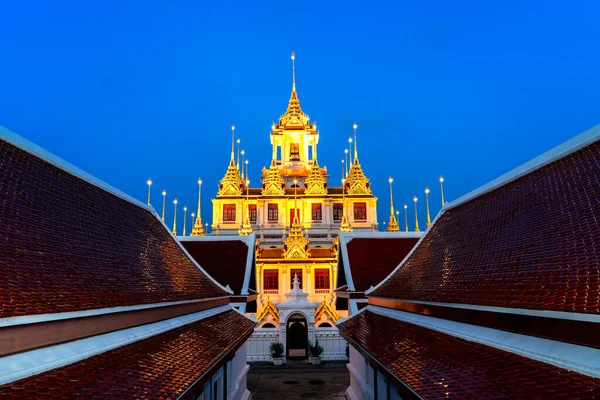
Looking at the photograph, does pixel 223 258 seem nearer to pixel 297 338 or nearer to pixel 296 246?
pixel 297 338

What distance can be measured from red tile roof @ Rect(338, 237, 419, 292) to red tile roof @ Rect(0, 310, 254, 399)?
49.7 feet

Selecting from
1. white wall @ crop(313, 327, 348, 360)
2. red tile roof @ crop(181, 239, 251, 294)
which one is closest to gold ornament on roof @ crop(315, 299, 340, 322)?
white wall @ crop(313, 327, 348, 360)

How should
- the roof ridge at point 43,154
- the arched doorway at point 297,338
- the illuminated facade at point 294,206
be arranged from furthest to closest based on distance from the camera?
the illuminated facade at point 294,206
the arched doorway at point 297,338
the roof ridge at point 43,154

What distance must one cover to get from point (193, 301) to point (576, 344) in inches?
367

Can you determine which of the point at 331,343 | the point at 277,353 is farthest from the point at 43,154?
the point at 331,343

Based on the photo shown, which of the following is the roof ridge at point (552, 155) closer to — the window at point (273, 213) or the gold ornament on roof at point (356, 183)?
the gold ornament on roof at point (356, 183)

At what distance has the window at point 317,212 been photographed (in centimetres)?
5809

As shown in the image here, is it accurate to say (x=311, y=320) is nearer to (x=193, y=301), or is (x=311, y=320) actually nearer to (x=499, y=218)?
(x=193, y=301)

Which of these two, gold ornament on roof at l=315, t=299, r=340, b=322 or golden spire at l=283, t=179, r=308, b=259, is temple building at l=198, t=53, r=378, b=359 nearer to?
golden spire at l=283, t=179, r=308, b=259

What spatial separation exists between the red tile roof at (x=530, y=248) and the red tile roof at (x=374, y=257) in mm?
11374

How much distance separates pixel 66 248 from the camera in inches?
298

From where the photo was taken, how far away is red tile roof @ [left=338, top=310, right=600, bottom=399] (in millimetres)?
5227

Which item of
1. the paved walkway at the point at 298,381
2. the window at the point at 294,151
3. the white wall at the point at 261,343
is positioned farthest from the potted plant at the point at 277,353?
the window at the point at 294,151

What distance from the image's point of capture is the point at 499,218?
35.0 feet
